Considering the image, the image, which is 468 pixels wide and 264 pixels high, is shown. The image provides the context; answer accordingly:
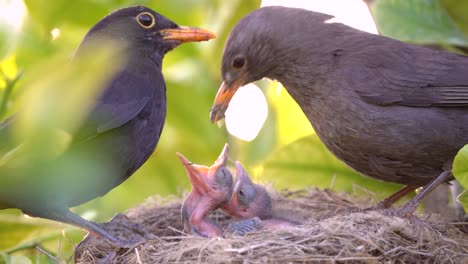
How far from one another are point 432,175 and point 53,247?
206 cm

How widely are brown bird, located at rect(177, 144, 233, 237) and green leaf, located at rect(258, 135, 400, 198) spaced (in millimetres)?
281

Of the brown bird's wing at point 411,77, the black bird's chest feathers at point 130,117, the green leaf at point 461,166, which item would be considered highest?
the green leaf at point 461,166

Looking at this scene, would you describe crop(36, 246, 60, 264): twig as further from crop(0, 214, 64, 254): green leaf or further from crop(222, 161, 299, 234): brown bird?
crop(222, 161, 299, 234): brown bird

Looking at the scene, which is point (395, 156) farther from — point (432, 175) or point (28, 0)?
point (28, 0)

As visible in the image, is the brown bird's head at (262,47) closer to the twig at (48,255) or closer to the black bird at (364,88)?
the black bird at (364,88)

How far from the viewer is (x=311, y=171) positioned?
4.14 m

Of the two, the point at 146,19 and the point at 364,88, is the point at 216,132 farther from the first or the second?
the point at 364,88

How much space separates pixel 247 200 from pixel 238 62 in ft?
2.67

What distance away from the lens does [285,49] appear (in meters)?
3.72

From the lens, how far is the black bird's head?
12.3 feet

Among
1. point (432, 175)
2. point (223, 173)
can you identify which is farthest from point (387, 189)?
point (223, 173)

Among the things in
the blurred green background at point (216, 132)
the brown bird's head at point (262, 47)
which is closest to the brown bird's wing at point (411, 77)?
the blurred green background at point (216, 132)

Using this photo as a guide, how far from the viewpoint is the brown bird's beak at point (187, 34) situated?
3.71 m

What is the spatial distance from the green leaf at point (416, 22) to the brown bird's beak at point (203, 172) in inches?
45.3
